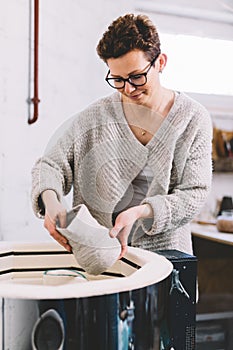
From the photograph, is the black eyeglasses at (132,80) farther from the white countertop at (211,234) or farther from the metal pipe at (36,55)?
the white countertop at (211,234)

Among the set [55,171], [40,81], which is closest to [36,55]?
[40,81]

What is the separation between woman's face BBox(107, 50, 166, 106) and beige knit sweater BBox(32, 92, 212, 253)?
3 centimetres

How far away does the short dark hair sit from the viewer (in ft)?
3.06

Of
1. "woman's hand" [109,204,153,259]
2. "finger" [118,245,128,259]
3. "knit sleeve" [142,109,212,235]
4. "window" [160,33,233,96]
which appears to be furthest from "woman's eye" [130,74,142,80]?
"window" [160,33,233,96]

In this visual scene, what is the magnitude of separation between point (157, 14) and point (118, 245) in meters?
1.40

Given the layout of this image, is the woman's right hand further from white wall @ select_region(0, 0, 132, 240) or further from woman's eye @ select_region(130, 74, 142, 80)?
white wall @ select_region(0, 0, 132, 240)

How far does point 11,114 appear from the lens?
54.6 inches

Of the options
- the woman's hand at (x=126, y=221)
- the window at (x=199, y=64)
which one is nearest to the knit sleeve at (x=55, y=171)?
the woman's hand at (x=126, y=221)

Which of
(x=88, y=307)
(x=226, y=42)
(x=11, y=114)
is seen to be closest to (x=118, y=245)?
(x=88, y=307)

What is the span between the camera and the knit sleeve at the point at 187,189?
3.01 ft

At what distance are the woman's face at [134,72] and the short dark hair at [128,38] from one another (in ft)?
0.04

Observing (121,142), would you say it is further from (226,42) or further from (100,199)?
(226,42)

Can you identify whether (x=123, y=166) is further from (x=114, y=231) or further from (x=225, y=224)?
(x=225, y=224)

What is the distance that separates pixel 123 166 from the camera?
33.3 inches
